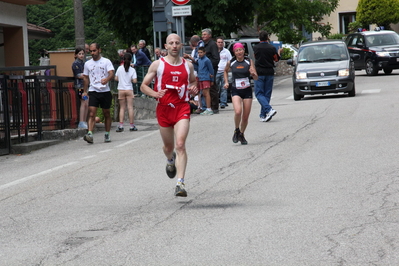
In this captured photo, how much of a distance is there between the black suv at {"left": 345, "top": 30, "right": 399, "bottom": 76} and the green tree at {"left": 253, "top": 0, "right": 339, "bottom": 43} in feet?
30.6

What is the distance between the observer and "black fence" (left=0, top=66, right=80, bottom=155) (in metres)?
14.6

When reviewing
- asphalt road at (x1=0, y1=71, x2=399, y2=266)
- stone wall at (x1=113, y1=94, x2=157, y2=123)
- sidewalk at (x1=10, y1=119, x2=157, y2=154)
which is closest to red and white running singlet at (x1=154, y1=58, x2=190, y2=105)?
asphalt road at (x1=0, y1=71, x2=399, y2=266)

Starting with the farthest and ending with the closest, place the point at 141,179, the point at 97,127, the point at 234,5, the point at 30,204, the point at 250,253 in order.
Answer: the point at 234,5 → the point at 97,127 → the point at 141,179 → the point at 30,204 → the point at 250,253

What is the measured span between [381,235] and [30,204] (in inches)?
158

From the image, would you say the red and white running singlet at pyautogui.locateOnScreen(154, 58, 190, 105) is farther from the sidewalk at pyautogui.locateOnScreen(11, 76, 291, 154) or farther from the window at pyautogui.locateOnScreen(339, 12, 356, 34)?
the window at pyautogui.locateOnScreen(339, 12, 356, 34)

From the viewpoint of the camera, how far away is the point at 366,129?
13977 millimetres

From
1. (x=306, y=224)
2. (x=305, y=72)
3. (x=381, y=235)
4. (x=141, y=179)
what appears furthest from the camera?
(x=305, y=72)

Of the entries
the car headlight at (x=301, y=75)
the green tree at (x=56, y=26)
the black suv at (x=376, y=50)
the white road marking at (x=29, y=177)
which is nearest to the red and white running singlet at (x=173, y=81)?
the white road marking at (x=29, y=177)

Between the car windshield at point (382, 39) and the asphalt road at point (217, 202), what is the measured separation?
1827 centimetres

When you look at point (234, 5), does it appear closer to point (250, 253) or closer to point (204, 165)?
point (204, 165)

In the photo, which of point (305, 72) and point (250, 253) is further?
point (305, 72)

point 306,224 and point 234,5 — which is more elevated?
point 234,5

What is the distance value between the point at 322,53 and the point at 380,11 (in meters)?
36.4

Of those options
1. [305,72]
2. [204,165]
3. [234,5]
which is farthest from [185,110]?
[234,5]
